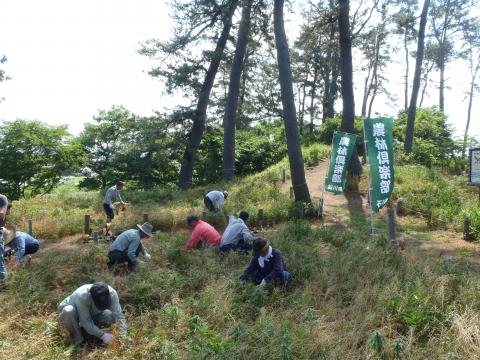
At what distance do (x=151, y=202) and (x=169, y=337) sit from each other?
1005cm

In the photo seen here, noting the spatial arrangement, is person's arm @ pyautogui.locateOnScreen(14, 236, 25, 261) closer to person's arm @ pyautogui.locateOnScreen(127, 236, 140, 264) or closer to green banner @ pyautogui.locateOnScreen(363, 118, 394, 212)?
person's arm @ pyautogui.locateOnScreen(127, 236, 140, 264)

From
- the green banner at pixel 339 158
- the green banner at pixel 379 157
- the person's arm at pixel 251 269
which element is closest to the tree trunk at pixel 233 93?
the green banner at pixel 339 158

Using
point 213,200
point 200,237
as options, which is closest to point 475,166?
point 213,200

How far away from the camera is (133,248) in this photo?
7.17 meters

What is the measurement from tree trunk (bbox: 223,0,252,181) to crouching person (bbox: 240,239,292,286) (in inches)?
489

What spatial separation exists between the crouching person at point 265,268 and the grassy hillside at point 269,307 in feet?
0.60

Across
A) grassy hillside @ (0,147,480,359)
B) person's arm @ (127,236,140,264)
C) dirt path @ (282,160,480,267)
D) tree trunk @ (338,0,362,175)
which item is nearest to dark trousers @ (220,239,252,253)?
grassy hillside @ (0,147,480,359)

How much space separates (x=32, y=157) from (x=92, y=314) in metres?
22.3

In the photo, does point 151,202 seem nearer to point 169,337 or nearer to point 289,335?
point 169,337

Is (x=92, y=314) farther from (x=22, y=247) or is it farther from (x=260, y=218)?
(x=260, y=218)

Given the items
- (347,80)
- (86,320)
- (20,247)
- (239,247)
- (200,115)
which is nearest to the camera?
(86,320)

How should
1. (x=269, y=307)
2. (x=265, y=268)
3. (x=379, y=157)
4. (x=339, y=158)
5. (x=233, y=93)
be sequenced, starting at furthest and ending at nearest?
(x=233, y=93) < (x=339, y=158) < (x=379, y=157) < (x=265, y=268) < (x=269, y=307)

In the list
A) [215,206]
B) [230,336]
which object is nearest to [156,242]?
[215,206]

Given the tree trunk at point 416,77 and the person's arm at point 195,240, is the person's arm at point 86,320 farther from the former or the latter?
the tree trunk at point 416,77
